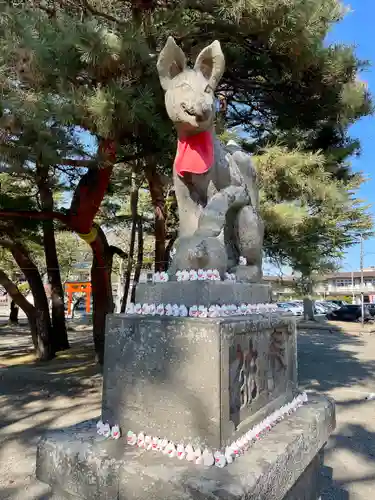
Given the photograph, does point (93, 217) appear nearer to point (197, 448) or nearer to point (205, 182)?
point (205, 182)

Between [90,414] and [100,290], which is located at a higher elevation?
[100,290]

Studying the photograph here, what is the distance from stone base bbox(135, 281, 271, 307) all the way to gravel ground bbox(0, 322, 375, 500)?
0.91m

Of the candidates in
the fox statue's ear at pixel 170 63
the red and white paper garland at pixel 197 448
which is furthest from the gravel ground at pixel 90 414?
the fox statue's ear at pixel 170 63

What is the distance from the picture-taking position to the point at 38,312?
865cm

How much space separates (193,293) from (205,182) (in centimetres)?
67

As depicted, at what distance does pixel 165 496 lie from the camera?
52.7 inches

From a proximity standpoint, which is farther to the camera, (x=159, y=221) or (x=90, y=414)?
(x=159, y=221)

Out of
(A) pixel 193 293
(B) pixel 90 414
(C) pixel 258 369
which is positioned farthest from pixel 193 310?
(B) pixel 90 414

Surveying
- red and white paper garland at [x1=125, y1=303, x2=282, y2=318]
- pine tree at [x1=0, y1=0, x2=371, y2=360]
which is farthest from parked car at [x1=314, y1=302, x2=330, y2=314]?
red and white paper garland at [x1=125, y1=303, x2=282, y2=318]

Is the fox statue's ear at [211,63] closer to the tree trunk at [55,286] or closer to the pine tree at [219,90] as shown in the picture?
the pine tree at [219,90]

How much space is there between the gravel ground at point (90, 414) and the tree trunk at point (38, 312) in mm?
935

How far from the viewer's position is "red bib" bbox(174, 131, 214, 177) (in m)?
2.01

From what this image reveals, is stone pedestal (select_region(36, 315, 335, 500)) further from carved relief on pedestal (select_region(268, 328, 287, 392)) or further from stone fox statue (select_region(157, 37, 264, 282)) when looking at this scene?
stone fox statue (select_region(157, 37, 264, 282))

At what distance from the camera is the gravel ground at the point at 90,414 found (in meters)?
3.22
